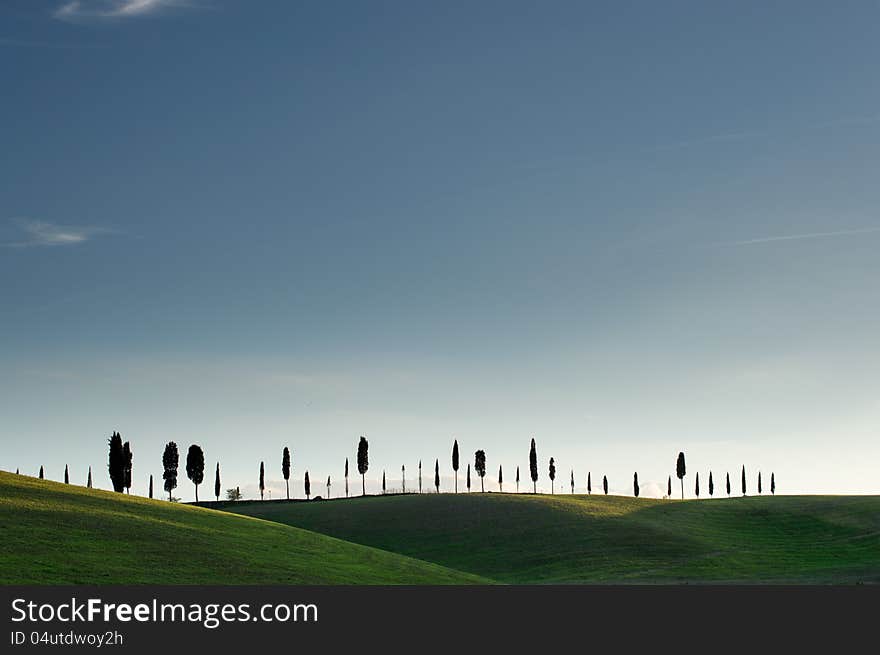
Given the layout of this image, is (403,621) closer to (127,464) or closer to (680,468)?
(127,464)

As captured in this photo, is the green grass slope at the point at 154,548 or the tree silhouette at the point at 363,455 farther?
the tree silhouette at the point at 363,455

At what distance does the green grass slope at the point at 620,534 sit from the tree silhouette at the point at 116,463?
21068 millimetres

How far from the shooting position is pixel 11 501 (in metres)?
59.4

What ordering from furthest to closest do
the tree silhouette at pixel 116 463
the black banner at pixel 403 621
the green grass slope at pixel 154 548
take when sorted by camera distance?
the tree silhouette at pixel 116 463, the green grass slope at pixel 154 548, the black banner at pixel 403 621

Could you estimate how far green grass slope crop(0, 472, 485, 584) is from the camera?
47719 millimetres

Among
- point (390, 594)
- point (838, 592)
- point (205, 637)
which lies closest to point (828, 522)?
point (838, 592)

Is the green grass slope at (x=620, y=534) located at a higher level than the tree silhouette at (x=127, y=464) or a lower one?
lower

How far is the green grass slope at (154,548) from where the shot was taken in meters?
47.7

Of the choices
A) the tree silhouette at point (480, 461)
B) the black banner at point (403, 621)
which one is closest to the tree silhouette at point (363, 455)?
the tree silhouette at point (480, 461)

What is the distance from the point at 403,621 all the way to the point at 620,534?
70969mm

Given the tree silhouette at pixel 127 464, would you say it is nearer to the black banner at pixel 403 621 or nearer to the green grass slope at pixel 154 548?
the green grass slope at pixel 154 548

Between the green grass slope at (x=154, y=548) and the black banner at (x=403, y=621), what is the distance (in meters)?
5.03

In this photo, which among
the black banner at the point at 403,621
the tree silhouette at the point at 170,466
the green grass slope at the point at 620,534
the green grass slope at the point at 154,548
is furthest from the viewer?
the tree silhouette at the point at 170,466

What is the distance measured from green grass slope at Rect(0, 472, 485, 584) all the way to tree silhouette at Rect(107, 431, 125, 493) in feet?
194
